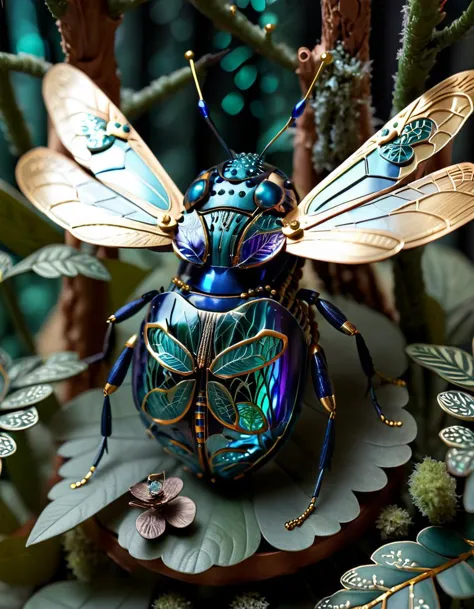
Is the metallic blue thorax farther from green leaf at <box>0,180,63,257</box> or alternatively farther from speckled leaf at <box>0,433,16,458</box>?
green leaf at <box>0,180,63,257</box>

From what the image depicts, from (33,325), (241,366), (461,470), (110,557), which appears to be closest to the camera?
(461,470)

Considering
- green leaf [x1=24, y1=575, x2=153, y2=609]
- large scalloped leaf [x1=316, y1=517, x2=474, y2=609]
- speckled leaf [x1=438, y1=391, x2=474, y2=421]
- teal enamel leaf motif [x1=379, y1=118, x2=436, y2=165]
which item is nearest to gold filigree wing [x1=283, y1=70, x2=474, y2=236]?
teal enamel leaf motif [x1=379, y1=118, x2=436, y2=165]

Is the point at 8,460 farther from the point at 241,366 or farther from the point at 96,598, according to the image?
the point at 241,366

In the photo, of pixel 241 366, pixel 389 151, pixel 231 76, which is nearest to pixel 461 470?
pixel 241 366

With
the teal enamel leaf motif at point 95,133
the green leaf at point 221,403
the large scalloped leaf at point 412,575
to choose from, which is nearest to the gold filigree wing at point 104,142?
the teal enamel leaf motif at point 95,133

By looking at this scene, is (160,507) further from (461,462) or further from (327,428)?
(461,462)

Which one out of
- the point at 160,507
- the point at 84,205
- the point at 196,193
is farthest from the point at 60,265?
the point at 160,507

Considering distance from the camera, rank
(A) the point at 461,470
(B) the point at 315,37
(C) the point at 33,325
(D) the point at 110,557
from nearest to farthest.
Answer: (A) the point at 461,470
(D) the point at 110,557
(B) the point at 315,37
(C) the point at 33,325
